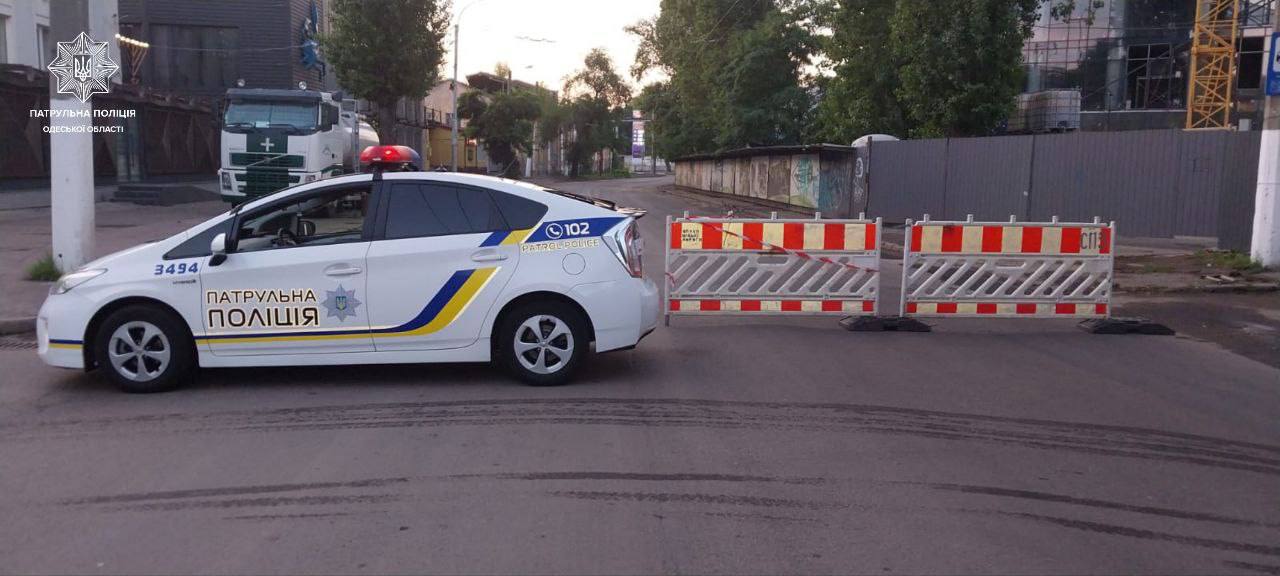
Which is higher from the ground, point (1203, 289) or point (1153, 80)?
point (1153, 80)

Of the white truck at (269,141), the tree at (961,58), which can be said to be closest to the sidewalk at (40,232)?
A: the white truck at (269,141)

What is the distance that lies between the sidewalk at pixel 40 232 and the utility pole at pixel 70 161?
35cm

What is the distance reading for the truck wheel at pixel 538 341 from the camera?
26.8ft

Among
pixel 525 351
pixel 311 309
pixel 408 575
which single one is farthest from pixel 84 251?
pixel 408 575

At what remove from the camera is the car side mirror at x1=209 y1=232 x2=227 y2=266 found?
26.2 ft

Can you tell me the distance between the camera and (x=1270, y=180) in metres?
15.0

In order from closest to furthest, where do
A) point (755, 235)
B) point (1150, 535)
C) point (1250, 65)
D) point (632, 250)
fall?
1. point (1150, 535)
2. point (632, 250)
3. point (755, 235)
4. point (1250, 65)

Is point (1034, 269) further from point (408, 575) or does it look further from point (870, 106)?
point (870, 106)

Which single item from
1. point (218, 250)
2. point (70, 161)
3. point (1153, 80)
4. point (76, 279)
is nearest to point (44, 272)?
point (70, 161)

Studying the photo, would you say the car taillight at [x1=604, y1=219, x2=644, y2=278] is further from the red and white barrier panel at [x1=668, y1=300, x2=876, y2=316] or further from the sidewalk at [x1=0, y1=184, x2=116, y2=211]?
the sidewalk at [x1=0, y1=184, x2=116, y2=211]

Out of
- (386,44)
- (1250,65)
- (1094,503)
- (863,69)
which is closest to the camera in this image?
(1094,503)

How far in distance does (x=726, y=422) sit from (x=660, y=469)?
1.23m

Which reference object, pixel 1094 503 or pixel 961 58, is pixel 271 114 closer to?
pixel 961 58

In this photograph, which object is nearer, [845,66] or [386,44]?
[845,66]
